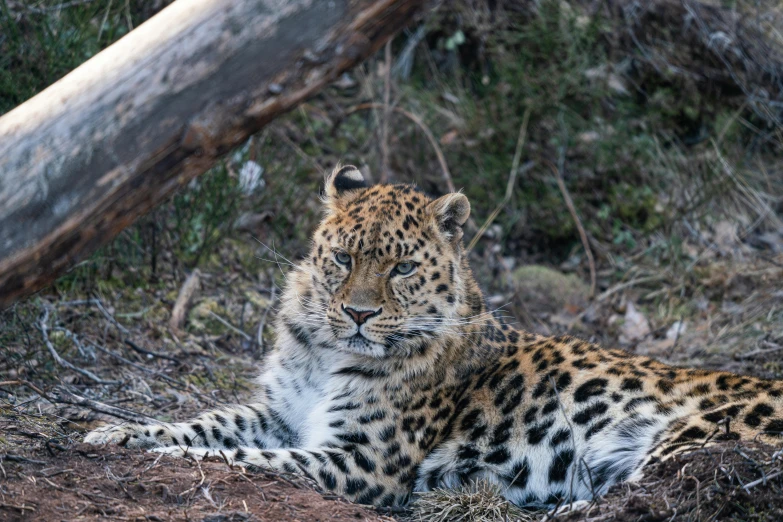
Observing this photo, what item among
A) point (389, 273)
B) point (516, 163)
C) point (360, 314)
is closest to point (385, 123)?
point (516, 163)

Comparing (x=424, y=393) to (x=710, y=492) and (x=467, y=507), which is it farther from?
(x=710, y=492)

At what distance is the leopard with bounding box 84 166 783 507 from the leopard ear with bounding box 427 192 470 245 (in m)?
0.01

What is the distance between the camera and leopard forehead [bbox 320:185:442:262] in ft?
18.2

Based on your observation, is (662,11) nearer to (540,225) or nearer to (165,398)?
(540,225)

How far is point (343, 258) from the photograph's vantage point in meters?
5.63

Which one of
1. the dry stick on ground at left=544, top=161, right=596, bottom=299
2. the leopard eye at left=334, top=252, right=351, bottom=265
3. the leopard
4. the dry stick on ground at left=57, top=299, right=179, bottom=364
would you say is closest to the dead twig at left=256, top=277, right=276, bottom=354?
the dry stick on ground at left=57, top=299, right=179, bottom=364

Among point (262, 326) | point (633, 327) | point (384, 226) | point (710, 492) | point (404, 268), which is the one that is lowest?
point (633, 327)

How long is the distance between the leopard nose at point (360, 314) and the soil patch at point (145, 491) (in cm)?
108

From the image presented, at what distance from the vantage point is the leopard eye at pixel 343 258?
562 cm

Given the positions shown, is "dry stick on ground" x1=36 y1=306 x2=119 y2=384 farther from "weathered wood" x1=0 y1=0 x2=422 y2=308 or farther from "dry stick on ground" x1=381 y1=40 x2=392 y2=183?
"dry stick on ground" x1=381 y1=40 x2=392 y2=183

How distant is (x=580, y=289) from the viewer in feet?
32.5

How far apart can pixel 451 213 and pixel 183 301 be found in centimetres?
314

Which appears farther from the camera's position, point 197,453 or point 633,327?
point 633,327

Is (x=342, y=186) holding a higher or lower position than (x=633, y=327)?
higher
